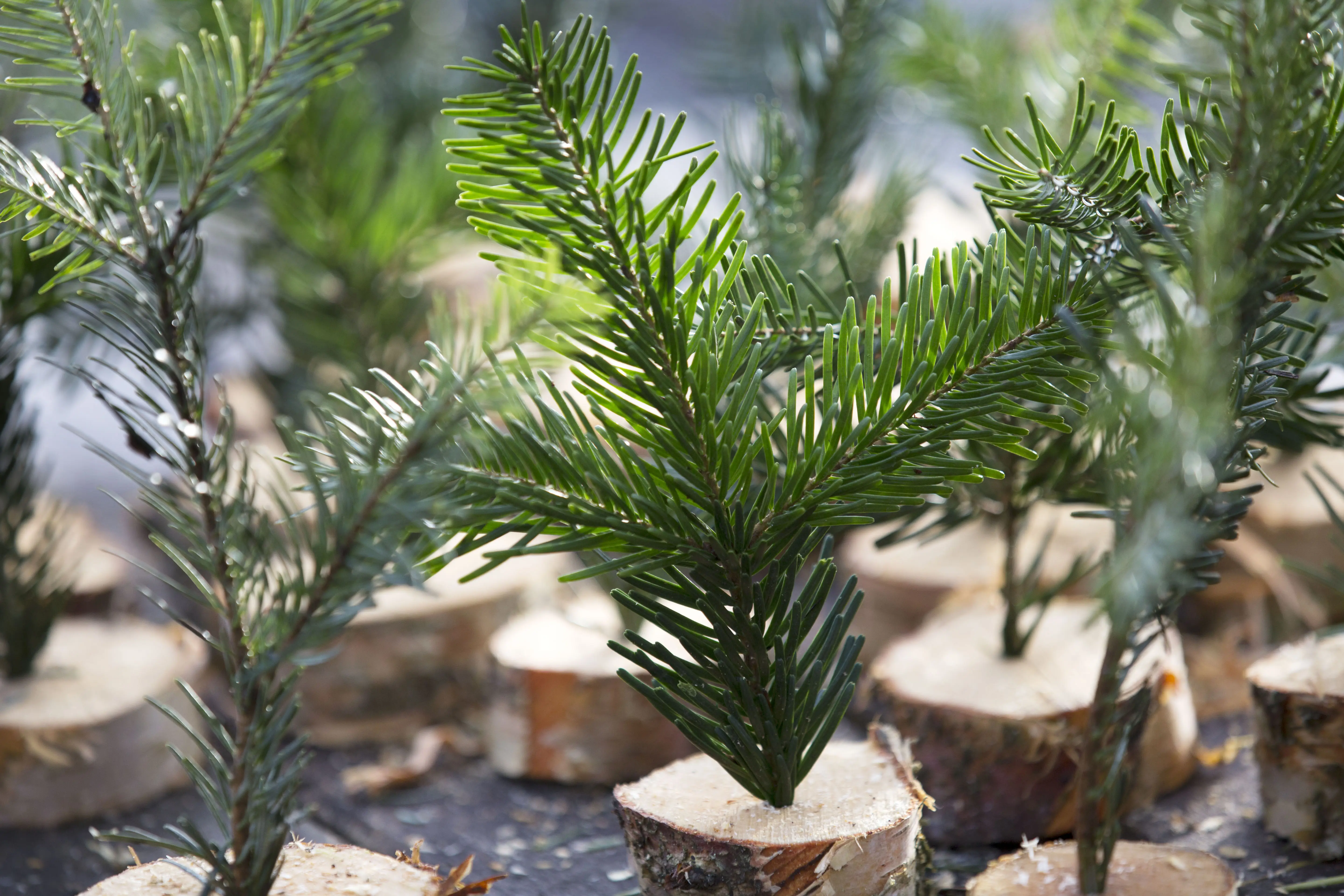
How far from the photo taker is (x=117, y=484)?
2.02 metres

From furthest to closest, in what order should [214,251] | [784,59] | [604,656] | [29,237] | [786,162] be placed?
1. [214,251]
2. [784,59]
3. [604,656]
4. [786,162]
5. [29,237]

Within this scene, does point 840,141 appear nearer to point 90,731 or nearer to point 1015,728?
point 1015,728

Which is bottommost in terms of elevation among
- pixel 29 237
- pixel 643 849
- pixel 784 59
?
pixel 643 849

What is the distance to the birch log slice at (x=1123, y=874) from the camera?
0.62m

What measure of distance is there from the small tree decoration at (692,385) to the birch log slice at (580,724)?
47cm

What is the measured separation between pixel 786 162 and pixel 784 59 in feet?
1.96

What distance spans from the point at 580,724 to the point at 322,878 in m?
0.46

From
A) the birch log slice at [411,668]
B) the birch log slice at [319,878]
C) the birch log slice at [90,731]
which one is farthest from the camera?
the birch log slice at [411,668]

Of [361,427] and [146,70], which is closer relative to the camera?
[361,427]

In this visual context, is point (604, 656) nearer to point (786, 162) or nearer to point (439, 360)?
point (786, 162)

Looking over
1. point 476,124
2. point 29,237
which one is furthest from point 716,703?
point 29,237

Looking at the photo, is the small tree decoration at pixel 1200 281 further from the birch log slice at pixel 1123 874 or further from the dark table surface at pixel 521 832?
the dark table surface at pixel 521 832

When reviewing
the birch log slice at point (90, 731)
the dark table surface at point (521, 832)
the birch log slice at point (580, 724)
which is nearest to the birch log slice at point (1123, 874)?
the dark table surface at point (521, 832)

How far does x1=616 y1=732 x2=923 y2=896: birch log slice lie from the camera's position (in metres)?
0.63
